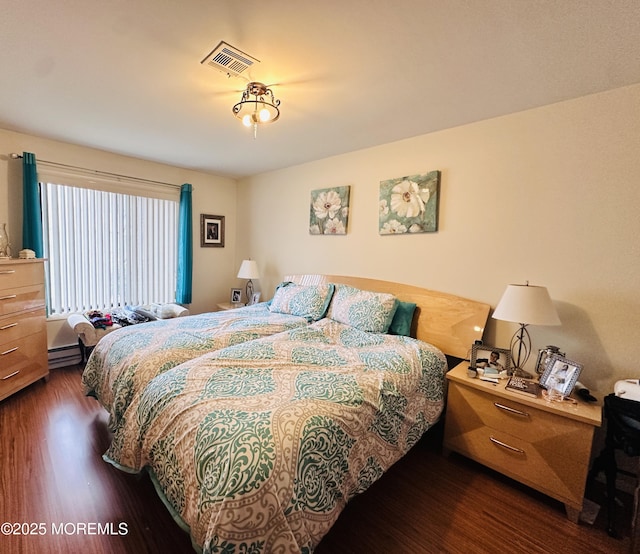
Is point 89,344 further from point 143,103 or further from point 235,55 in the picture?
point 235,55

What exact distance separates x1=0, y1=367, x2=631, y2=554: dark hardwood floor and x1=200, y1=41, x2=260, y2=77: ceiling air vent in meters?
2.36

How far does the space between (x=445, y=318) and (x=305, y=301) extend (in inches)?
50.4

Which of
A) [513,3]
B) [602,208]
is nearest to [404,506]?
[602,208]

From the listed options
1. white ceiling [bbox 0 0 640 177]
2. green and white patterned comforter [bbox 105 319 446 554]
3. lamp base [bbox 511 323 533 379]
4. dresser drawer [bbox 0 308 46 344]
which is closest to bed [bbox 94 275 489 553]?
green and white patterned comforter [bbox 105 319 446 554]

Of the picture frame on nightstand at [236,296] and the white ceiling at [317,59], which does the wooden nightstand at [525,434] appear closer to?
the white ceiling at [317,59]

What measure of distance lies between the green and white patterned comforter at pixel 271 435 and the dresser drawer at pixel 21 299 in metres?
1.83

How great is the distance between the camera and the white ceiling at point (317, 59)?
1.30 m

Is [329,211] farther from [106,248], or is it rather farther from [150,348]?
[106,248]

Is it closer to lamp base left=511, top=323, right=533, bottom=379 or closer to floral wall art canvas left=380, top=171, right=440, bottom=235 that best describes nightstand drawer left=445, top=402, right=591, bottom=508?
lamp base left=511, top=323, right=533, bottom=379

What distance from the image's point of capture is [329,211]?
3314 millimetres

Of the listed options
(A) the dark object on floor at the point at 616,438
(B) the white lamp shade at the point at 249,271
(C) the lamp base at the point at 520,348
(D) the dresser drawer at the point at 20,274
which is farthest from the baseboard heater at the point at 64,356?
(A) the dark object on floor at the point at 616,438

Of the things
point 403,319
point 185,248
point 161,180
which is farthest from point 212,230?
point 403,319

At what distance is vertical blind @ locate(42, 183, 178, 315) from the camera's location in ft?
10.5

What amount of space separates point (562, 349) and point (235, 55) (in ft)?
8.87
